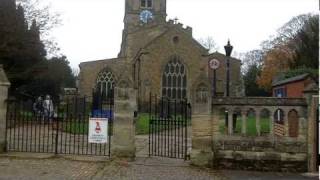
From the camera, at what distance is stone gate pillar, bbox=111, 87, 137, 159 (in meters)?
13.9

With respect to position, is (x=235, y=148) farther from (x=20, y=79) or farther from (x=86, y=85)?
(x=86, y=85)

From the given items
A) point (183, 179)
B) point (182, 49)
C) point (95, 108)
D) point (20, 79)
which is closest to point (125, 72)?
point (183, 179)

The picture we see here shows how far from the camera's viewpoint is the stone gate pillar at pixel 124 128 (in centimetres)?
1386

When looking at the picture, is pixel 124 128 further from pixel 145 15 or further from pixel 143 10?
pixel 143 10

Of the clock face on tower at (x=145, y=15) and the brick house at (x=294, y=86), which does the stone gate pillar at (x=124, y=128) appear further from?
the clock face on tower at (x=145, y=15)

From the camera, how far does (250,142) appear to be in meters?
13.0

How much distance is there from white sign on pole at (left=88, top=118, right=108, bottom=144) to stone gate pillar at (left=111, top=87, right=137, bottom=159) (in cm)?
31

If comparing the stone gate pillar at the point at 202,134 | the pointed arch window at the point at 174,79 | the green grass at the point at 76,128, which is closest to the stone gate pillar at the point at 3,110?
the green grass at the point at 76,128

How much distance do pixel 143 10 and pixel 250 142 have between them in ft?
185

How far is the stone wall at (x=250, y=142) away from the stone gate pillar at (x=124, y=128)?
1845 millimetres

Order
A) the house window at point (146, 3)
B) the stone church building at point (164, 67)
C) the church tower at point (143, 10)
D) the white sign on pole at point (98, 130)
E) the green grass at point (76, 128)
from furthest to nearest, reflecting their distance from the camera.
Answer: the house window at point (146, 3) < the church tower at point (143, 10) < the stone church building at point (164, 67) < the green grass at point (76, 128) < the white sign on pole at point (98, 130)

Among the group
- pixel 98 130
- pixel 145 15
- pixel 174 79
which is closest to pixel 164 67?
pixel 174 79

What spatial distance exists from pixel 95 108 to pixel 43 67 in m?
22.2

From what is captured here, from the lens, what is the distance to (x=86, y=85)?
58250 mm
